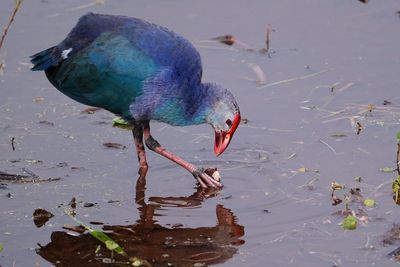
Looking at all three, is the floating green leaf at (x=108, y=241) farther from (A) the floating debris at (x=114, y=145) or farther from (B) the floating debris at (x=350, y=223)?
(A) the floating debris at (x=114, y=145)

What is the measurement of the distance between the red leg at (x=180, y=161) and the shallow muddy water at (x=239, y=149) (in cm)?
6

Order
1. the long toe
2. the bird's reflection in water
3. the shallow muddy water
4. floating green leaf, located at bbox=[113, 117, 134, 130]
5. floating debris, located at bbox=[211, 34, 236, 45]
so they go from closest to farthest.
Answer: the bird's reflection in water → the shallow muddy water → the long toe → floating green leaf, located at bbox=[113, 117, 134, 130] → floating debris, located at bbox=[211, 34, 236, 45]

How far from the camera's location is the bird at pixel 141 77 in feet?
19.0

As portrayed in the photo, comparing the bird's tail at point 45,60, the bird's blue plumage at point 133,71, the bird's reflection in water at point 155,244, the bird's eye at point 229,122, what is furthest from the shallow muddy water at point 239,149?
the bird's tail at point 45,60

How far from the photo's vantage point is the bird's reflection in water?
16.3 feet

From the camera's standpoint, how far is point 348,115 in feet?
21.2

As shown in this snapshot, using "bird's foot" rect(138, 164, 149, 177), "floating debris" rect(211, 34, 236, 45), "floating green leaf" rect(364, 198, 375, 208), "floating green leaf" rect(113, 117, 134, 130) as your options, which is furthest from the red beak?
"floating debris" rect(211, 34, 236, 45)

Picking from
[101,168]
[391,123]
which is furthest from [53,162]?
[391,123]

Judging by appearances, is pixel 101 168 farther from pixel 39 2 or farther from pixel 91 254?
pixel 39 2

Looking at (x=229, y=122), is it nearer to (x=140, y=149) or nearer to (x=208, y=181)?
(x=208, y=181)

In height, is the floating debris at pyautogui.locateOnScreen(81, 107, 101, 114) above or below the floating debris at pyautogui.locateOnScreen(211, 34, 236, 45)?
below

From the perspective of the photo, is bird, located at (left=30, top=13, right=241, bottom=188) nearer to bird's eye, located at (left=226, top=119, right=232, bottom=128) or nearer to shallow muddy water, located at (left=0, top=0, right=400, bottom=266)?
bird's eye, located at (left=226, top=119, right=232, bottom=128)

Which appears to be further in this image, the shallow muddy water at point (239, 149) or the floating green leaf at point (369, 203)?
the floating green leaf at point (369, 203)

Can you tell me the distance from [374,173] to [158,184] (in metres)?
1.22
